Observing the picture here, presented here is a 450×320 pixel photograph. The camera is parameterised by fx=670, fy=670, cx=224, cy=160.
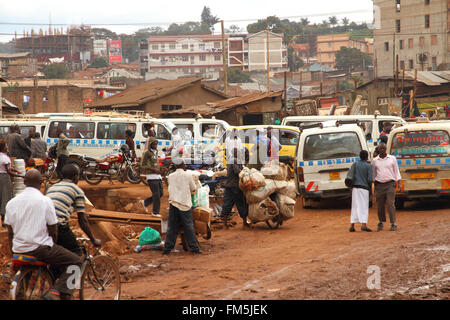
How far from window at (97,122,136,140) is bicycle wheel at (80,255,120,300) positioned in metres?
15.2

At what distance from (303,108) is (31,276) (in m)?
31.2

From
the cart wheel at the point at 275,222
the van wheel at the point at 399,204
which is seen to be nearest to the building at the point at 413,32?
the van wheel at the point at 399,204

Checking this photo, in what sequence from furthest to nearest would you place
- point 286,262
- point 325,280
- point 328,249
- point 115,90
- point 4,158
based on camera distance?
point 115,90
point 4,158
point 328,249
point 286,262
point 325,280

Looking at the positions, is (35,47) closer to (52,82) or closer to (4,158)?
(52,82)

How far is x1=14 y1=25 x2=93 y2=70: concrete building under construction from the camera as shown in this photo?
4980 inches

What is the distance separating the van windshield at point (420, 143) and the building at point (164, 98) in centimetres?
2380

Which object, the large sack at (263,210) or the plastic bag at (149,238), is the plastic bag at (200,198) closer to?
the plastic bag at (149,238)

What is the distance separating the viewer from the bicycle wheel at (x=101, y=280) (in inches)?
287

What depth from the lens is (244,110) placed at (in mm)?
36344

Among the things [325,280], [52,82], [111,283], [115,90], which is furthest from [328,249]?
[52,82]

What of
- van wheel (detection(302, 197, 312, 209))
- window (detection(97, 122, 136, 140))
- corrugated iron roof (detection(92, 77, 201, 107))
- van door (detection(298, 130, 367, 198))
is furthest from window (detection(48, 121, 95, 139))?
corrugated iron roof (detection(92, 77, 201, 107))

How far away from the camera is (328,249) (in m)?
11.1

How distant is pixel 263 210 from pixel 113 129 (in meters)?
10.5

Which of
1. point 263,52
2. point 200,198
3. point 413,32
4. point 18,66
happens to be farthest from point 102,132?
point 263,52
